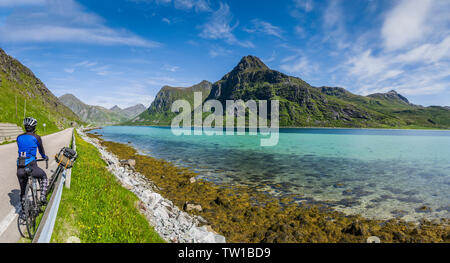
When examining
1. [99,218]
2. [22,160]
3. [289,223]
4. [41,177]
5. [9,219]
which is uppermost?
[22,160]

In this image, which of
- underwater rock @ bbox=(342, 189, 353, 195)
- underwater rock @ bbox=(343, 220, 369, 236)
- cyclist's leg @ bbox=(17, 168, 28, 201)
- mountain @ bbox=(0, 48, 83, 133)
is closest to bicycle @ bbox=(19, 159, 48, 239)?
cyclist's leg @ bbox=(17, 168, 28, 201)

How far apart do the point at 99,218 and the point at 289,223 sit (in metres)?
11.7

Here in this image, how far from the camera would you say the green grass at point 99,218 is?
25.2 feet

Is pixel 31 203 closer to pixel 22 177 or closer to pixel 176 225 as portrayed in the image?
pixel 22 177

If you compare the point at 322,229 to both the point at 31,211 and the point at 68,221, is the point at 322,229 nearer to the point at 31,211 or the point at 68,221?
the point at 68,221

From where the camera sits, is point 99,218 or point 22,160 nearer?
point 22,160

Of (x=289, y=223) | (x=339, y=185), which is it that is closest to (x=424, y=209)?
(x=339, y=185)

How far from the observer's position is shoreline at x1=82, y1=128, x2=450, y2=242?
12.6 m

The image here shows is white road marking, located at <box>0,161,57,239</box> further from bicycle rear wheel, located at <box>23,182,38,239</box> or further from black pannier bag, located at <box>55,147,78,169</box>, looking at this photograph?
black pannier bag, located at <box>55,147,78,169</box>

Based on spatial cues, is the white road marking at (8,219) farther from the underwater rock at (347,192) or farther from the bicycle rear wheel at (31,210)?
the underwater rock at (347,192)

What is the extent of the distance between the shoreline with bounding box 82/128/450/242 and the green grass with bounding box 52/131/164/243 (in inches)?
222

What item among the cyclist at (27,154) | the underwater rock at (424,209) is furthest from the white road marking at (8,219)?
the underwater rock at (424,209)

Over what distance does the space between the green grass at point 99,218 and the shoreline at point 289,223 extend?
564 centimetres

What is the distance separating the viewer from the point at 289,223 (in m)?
14.0
